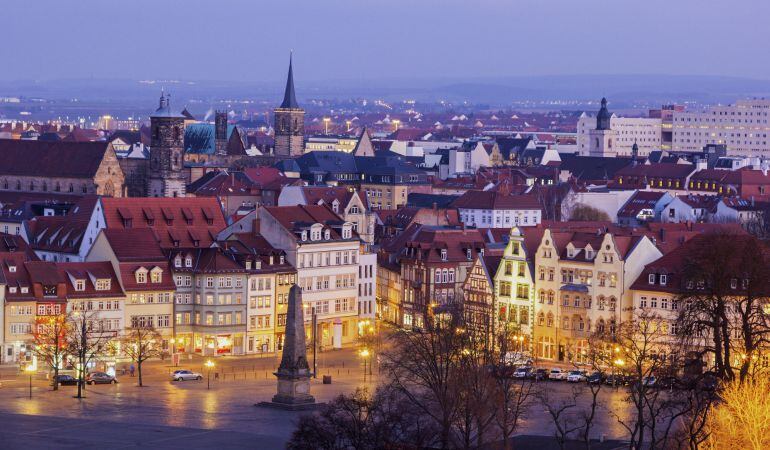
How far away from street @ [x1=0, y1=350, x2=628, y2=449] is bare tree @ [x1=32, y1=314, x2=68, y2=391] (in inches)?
37.9

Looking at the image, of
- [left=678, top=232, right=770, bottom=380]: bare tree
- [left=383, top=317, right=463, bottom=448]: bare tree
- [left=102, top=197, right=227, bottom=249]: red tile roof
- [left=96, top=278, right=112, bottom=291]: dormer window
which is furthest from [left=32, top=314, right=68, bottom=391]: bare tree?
[left=678, top=232, right=770, bottom=380]: bare tree

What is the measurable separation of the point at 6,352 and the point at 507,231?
36512mm

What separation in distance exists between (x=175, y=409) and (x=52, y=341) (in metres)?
13.3

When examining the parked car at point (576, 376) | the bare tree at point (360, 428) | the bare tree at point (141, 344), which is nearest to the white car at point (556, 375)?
the parked car at point (576, 376)

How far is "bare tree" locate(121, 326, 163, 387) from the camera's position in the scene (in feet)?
305

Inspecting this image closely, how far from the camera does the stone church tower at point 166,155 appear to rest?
504ft

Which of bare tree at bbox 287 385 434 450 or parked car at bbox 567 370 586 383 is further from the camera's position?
parked car at bbox 567 370 586 383

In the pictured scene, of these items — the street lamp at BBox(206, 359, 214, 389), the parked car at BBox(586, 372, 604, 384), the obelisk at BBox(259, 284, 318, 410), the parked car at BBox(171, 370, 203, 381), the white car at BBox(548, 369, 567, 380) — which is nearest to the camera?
the obelisk at BBox(259, 284, 318, 410)

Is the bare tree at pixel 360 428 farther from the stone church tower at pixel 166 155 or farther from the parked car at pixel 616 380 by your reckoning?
the stone church tower at pixel 166 155

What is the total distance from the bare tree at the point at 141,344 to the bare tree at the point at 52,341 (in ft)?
10.2

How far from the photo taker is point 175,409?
268 ft

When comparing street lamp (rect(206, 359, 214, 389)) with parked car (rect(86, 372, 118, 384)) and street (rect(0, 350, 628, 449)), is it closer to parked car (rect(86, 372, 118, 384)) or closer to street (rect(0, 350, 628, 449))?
street (rect(0, 350, 628, 449))

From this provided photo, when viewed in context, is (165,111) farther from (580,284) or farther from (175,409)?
(175,409)

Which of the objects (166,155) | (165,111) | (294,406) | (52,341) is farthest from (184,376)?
(165,111)
